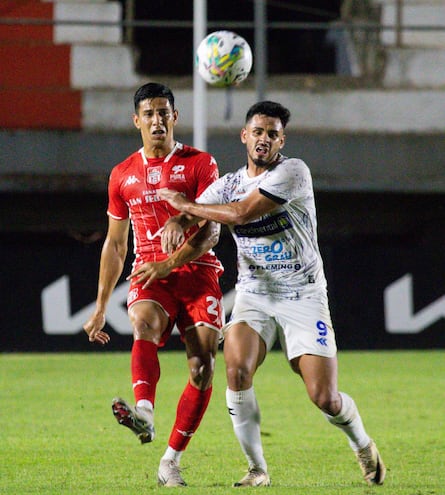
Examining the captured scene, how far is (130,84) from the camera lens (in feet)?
67.7

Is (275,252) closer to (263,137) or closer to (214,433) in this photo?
(263,137)

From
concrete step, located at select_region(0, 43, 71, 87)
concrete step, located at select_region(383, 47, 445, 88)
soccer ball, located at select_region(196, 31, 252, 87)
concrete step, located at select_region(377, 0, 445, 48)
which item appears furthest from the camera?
concrete step, located at select_region(377, 0, 445, 48)

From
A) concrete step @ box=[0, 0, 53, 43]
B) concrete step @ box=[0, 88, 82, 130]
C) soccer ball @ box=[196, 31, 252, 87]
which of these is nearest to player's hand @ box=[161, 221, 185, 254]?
soccer ball @ box=[196, 31, 252, 87]

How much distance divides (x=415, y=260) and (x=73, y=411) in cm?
713

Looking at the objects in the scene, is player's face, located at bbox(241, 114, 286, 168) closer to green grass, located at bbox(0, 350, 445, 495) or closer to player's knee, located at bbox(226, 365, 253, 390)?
player's knee, located at bbox(226, 365, 253, 390)

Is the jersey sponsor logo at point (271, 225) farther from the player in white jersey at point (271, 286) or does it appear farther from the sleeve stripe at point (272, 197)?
the sleeve stripe at point (272, 197)

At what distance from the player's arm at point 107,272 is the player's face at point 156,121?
0.55 meters

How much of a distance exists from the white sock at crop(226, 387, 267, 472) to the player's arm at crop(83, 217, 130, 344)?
98 centimetres

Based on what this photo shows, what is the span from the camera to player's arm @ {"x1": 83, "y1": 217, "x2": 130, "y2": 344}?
22.1ft

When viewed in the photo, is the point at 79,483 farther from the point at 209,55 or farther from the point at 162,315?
the point at 209,55

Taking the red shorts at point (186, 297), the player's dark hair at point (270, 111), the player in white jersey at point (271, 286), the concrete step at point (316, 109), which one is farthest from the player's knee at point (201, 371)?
the concrete step at point (316, 109)

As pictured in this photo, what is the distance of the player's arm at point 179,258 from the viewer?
251 inches

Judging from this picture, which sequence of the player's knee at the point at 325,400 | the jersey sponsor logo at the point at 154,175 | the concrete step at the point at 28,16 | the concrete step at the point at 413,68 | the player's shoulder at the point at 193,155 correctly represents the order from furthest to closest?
the concrete step at the point at 413,68
the concrete step at the point at 28,16
the player's shoulder at the point at 193,155
the jersey sponsor logo at the point at 154,175
the player's knee at the point at 325,400

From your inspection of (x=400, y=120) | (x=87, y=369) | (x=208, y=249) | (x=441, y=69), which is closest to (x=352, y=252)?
(x=87, y=369)
